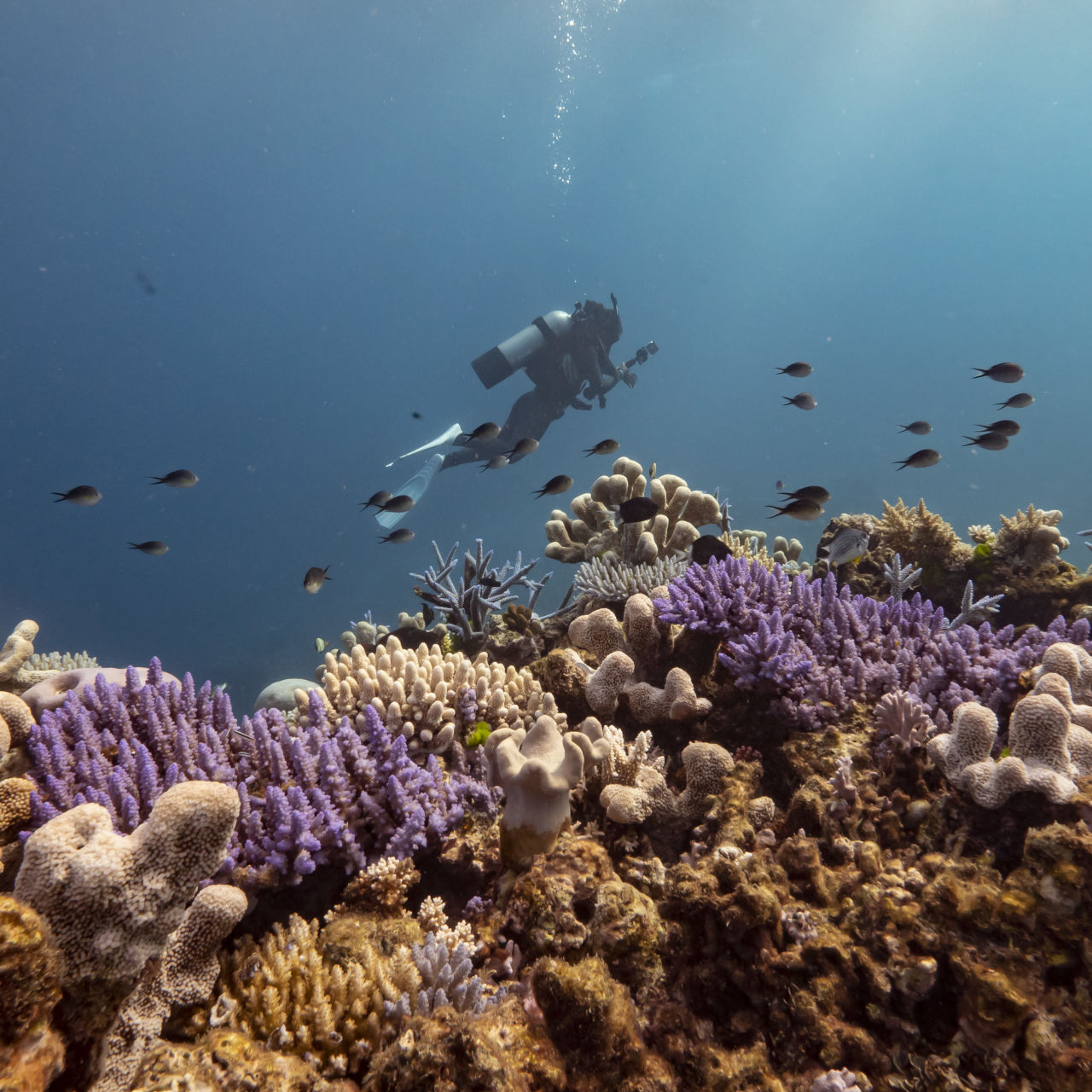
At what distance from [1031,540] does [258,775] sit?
6.27 m

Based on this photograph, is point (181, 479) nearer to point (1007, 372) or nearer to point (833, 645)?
point (833, 645)

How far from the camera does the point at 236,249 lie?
398 feet

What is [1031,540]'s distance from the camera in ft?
15.7

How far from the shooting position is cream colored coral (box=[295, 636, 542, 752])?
3176 millimetres

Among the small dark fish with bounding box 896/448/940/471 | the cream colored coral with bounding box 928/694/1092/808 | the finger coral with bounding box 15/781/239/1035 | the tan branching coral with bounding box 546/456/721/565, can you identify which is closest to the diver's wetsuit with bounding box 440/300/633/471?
the tan branching coral with bounding box 546/456/721/565

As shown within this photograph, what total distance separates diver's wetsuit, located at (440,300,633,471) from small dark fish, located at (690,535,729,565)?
39.7 ft

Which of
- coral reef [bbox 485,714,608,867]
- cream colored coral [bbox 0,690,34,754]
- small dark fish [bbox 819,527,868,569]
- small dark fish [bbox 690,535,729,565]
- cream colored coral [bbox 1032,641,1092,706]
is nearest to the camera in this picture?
coral reef [bbox 485,714,608,867]

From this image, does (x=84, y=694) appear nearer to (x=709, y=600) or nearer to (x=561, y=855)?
(x=561, y=855)

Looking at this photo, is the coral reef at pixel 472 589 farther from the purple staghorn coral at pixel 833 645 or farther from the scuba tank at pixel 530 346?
the scuba tank at pixel 530 346

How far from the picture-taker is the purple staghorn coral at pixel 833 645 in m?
2.83

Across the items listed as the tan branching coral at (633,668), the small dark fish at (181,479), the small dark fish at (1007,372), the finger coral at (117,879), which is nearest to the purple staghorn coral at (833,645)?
the tan branching coral at (633,668)

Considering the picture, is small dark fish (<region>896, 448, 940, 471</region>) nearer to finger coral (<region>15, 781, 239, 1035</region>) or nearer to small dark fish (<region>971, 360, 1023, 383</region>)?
small dark fish (<region>971, 360, 1023, 383</region>)

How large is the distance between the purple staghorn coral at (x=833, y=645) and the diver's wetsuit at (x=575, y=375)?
43.3 ft

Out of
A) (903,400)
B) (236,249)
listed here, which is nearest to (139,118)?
(236,249)
